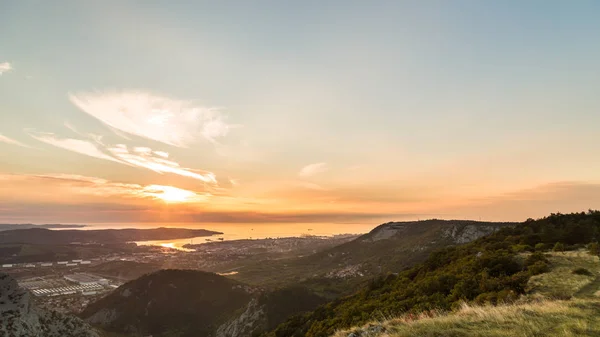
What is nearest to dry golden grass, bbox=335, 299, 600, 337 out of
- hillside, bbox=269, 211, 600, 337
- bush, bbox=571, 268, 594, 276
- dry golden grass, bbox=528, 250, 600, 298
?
hillside, bbox=269, 211, 600, 337

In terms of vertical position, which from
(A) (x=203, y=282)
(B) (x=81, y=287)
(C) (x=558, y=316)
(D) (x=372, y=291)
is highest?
(C) (x=558, y=316)

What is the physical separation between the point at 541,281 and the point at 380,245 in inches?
6759

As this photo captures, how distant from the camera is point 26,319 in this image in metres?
52.7

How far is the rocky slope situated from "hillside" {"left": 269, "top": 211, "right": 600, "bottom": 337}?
4289 cm

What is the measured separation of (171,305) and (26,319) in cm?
6404

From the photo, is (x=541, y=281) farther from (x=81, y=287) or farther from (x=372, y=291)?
(x=81, y=287)

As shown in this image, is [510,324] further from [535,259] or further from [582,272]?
[535,259]

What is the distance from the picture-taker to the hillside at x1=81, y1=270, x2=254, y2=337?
98812 millimetres

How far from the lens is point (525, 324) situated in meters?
12.8

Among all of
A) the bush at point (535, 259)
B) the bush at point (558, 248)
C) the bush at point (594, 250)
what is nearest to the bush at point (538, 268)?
the bush at point (535, 259)


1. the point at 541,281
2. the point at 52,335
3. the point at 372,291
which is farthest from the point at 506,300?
the point at 52,335

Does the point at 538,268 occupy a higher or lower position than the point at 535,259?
lower

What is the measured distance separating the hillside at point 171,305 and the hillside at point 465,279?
67462mm

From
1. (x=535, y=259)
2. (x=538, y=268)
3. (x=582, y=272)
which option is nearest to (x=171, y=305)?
(x=535, y=259)
